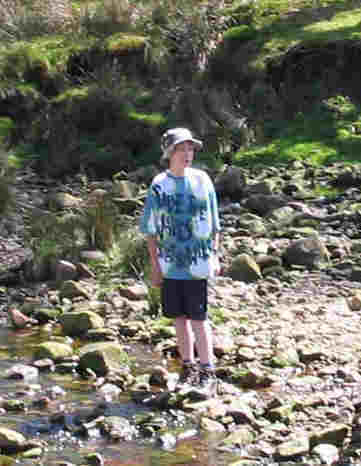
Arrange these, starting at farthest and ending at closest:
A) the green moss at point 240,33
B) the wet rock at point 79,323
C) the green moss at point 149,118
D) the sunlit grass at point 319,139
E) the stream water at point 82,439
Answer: the green moss at point 240,33 < the green moss at point 149,118 < the sunlit grass at point 319,139 < the wet rock at point 79,323 < the stream water at point 82,439

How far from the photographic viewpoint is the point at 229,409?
7207mm

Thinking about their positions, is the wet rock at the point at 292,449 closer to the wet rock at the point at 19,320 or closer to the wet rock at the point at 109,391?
the wet rock at the point at 109,391

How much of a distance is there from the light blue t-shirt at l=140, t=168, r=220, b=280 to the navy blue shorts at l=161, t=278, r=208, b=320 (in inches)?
2.1

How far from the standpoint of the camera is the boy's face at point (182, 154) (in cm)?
752

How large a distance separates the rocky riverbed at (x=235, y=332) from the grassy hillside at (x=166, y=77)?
1702mm

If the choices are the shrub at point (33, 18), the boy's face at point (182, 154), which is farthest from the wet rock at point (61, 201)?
the boy's face at point (182, 154)

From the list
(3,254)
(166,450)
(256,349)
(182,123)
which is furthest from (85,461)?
(182,123)

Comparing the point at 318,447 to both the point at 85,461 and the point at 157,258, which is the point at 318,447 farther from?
the point at 157,258

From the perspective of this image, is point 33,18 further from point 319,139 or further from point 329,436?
point 329,436

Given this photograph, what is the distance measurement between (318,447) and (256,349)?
84.5 inches

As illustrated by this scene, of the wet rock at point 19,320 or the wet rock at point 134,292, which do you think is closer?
the wet rock at point 19,320

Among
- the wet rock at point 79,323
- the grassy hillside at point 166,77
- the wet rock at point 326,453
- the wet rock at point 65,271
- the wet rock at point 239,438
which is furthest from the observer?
the grassy hillside at point 166,77

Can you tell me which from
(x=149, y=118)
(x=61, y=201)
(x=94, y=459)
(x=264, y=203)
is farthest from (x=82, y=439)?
(x=149, y=118)

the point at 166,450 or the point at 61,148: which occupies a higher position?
the point at 61,148
